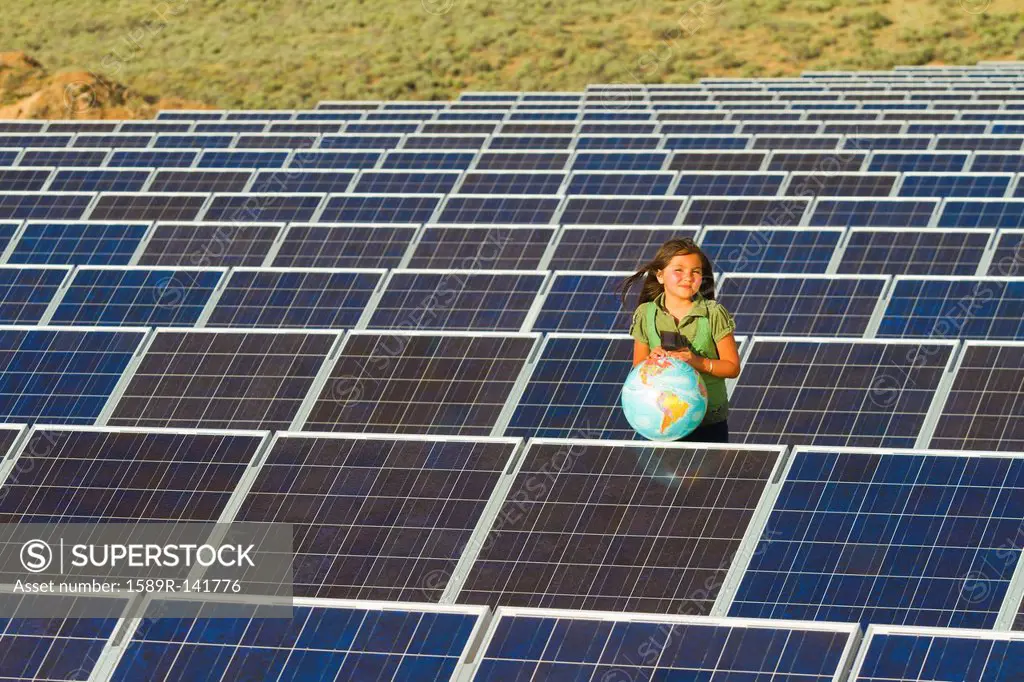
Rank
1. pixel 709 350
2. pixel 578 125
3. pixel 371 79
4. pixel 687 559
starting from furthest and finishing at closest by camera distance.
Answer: pixel 371 79 → pixel 578 125 → pixel 709 350 → pixel 687 559

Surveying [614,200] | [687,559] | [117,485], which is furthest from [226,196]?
[687,559]

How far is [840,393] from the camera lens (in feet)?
46.7

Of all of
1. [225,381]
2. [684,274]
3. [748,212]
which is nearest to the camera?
[684,274]

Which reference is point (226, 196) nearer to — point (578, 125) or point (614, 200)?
point (614, 200)

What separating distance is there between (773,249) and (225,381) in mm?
9410

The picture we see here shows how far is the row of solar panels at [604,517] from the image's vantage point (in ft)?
34.5

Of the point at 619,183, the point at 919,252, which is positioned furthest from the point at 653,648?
the point at 619,183

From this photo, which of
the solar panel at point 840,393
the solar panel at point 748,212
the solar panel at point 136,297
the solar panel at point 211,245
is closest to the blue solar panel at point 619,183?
the solar panel at point 748,212

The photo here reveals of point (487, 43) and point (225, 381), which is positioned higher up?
point (225, 381)

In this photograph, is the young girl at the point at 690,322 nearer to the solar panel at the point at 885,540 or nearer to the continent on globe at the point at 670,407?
the continent on globe at the point at 670,407

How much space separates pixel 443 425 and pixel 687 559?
4279 millimetres

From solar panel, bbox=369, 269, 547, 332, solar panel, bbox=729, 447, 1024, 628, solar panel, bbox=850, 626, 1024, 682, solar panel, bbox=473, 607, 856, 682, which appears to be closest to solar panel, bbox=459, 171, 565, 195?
solar panel, bbox=369, 269, 547, 332

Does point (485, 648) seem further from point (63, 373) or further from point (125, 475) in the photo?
point (63, 373)

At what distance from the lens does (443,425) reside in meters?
14.6
